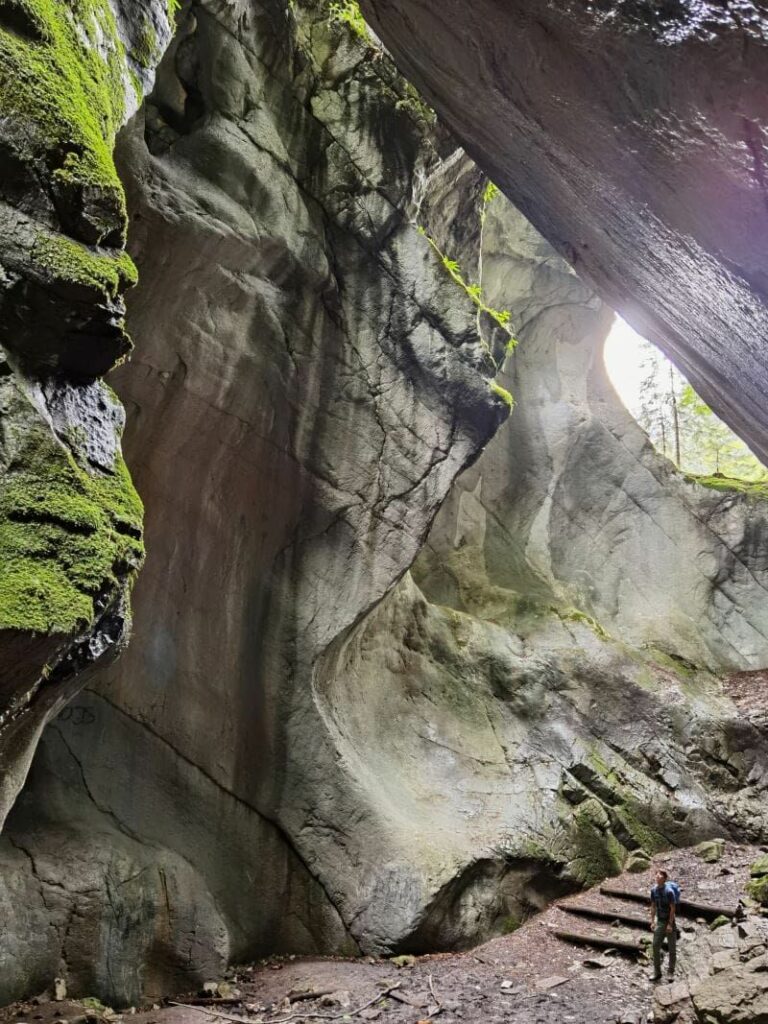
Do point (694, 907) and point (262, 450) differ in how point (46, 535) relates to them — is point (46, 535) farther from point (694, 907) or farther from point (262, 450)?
point (694, 907)

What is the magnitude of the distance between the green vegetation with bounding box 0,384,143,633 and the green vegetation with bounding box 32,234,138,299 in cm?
84

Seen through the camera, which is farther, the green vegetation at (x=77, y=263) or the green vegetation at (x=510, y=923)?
the green vegetation at (x=510, y=923)

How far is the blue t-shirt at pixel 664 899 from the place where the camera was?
297 inches

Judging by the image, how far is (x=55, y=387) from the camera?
15.7 ft

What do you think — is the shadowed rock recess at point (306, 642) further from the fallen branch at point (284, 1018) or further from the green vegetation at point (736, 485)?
the green vegetation at point (736, 485)

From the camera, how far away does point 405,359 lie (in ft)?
35.4

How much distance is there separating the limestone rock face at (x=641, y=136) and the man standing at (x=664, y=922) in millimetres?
4775

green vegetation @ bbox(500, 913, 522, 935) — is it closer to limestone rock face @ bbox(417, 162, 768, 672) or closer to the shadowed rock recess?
the shadowed rock recess

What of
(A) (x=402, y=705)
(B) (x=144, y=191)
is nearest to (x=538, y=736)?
(A) (x=402, y=705)

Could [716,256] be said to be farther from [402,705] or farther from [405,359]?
[402,705]

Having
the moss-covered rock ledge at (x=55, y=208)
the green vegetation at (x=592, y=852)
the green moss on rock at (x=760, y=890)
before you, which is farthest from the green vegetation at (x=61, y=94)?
the green vegetation at (x=592, y=852)

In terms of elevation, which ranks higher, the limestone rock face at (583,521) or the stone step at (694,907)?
the limestone rock face at (583,521)

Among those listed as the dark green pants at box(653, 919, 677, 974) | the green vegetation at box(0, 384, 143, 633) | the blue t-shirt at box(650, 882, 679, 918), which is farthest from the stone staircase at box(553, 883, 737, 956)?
the green vegetation at box(0, 384, 143, 633)

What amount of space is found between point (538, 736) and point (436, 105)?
9.79 meters
